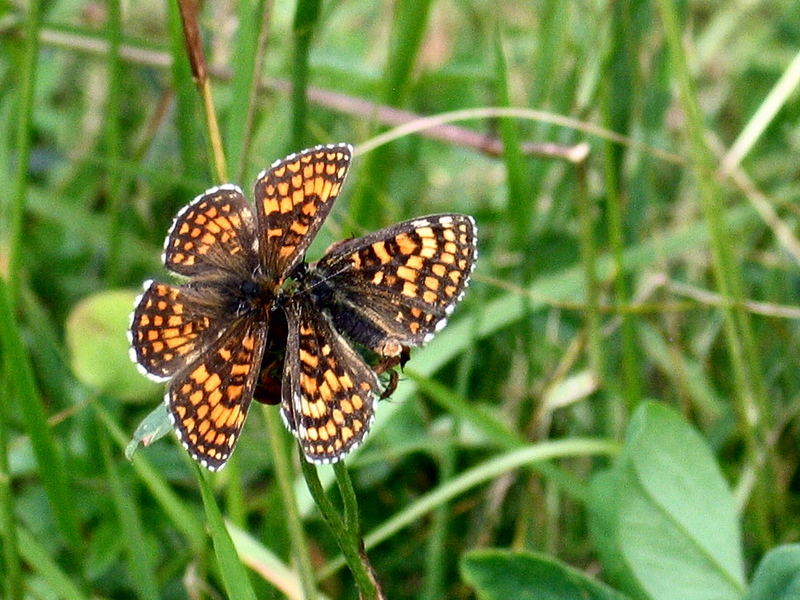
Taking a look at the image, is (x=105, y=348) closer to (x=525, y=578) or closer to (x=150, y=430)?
(x=150, y=430)

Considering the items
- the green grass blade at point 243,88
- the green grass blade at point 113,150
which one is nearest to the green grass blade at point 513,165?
the green grass blade at point 243,88

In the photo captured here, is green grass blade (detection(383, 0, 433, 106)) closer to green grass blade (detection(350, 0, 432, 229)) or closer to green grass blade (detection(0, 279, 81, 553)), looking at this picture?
green grass blade (detection(350, 0, 432, 229))

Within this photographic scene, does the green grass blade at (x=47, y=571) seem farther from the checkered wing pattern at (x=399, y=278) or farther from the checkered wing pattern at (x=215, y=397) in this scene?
the checkered wing pattern at (x=399, y=278)

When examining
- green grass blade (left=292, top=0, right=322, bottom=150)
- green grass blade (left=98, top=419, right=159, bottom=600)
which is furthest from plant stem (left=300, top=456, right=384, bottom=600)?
green grass blade (left=292, top=0, right=322, bottom=150)

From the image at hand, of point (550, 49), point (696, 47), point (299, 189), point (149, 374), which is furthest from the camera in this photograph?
point (696, 47)

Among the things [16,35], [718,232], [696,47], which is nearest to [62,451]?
[16,35]

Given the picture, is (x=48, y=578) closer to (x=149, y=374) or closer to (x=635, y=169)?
(x=149, y=374)
